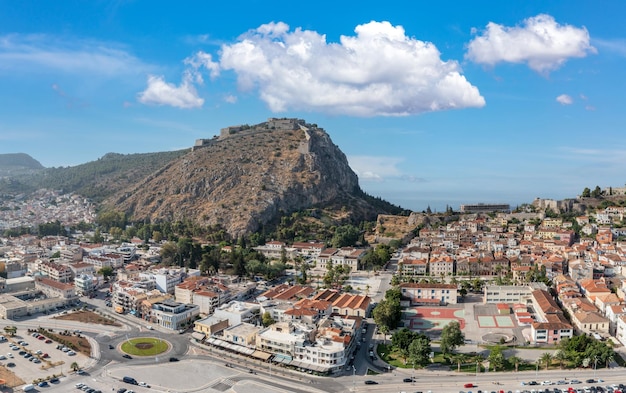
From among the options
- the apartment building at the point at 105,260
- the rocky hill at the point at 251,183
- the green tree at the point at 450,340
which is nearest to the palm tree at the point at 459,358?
the green tree at the point at 450,340

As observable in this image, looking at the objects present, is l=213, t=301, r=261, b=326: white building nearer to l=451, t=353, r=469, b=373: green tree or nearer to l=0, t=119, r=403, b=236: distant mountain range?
l=451, t=353, r=469, b=373: green tree

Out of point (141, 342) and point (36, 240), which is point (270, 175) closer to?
point (36, 240)

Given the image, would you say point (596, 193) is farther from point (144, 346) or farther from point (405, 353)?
point (144, 346)

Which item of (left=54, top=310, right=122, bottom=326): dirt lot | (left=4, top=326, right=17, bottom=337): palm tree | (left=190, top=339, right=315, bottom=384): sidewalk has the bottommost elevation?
(left=4, top=326, right=17, bottom=337): palm tree

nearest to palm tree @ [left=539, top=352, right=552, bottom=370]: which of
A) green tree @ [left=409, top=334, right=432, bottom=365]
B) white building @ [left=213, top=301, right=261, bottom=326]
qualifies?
green tree @ [left=409, top=334, right=432, bottom=365]

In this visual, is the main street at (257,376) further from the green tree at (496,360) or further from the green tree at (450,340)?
the green tree at (450,340)

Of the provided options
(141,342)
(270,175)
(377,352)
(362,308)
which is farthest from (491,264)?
(270,175)
